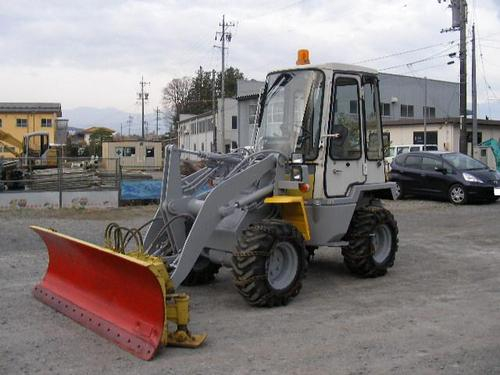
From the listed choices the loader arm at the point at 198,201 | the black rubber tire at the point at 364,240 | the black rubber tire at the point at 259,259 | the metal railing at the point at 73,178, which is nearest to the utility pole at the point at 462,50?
the metal railing at the point at 73,178

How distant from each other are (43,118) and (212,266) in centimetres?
6893

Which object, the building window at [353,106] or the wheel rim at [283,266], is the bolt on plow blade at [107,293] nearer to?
the wheel rim at [283,266]

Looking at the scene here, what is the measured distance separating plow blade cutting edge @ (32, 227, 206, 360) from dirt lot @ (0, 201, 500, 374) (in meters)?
0.14

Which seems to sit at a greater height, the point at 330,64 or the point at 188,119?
the point at 188,119

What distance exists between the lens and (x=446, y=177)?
18797mm

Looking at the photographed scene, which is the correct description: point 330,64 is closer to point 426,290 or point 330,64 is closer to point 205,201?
point 205,201

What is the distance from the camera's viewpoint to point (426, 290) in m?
8.01

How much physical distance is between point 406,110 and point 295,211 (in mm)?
50319

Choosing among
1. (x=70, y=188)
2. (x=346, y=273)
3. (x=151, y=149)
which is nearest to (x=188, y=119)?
(x=151, y=149)

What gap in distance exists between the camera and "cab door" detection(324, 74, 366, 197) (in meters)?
7.90

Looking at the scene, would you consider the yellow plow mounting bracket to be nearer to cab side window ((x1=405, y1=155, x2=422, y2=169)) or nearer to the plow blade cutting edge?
the plow blade cutting edge

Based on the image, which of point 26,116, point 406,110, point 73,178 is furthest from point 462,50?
point 26,116

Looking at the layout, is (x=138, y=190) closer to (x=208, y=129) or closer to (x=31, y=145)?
(x=31, y=145)

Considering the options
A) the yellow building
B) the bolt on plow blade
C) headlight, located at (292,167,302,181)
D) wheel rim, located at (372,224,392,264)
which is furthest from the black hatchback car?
the yellow building
